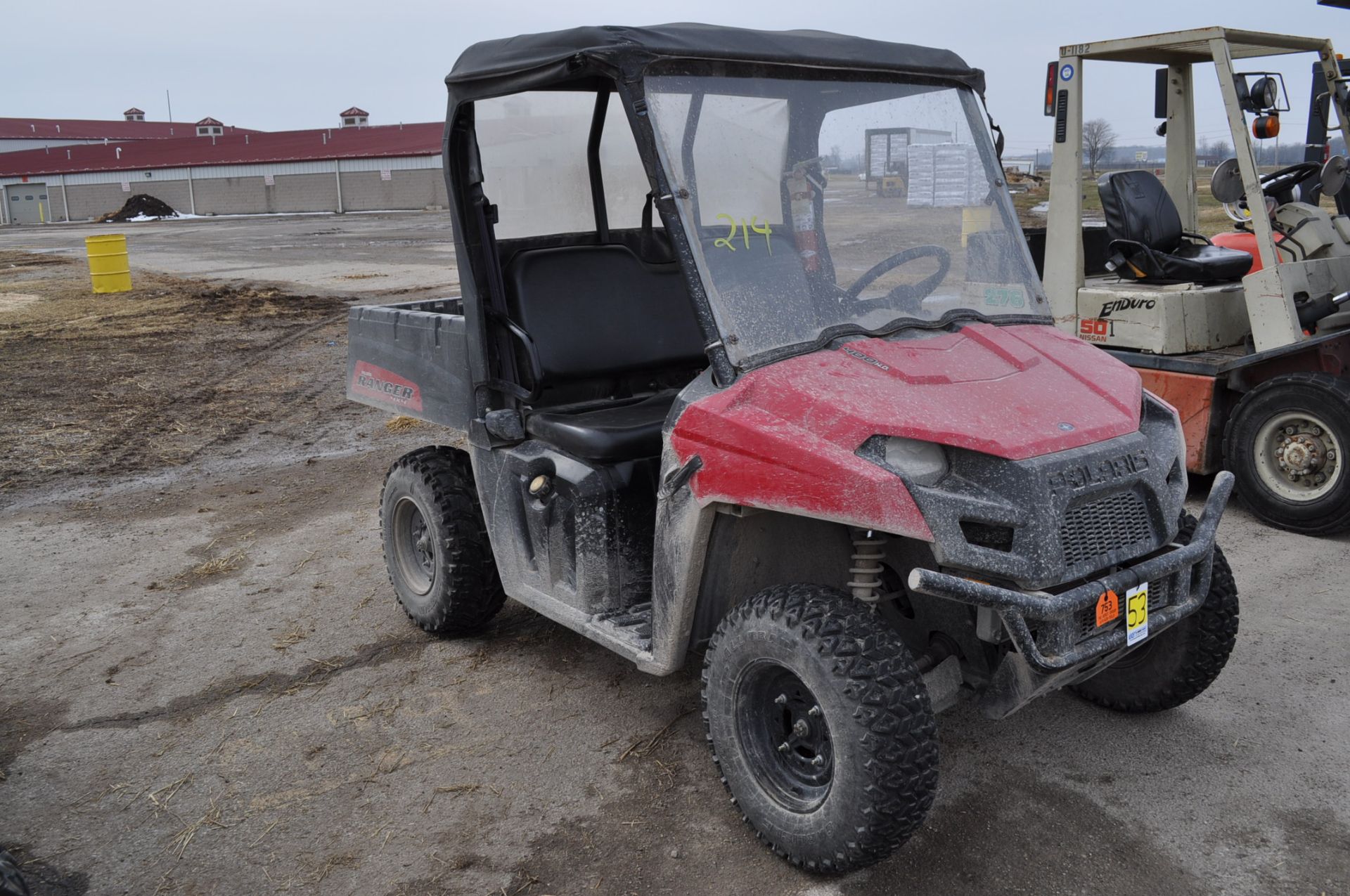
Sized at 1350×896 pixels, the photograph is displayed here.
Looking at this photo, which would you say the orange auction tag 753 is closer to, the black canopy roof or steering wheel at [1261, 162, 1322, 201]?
the black canopy roof

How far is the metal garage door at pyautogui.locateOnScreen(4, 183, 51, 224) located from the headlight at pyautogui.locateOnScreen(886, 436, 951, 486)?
5771cm

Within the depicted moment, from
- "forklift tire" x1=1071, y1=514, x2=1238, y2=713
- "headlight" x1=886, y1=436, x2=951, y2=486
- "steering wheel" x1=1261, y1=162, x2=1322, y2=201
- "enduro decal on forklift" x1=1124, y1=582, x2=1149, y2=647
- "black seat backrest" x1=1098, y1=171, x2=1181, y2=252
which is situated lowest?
"forklift tire" x1=1071, y1=514, x2=1238, y2=713

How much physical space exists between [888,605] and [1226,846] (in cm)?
113

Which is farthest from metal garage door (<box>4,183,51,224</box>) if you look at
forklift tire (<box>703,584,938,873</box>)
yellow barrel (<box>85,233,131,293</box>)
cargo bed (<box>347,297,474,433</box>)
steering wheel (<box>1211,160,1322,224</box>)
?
forklift tire (<box>703,584,938,873</box>)

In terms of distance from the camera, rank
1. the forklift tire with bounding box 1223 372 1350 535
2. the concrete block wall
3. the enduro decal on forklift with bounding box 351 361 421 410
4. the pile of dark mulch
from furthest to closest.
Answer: the pile of dark mulch → the concrete block wall → the forklift tire with bounding box 1223 372 1350 535 → the enduro decal on forklift with bounding box 351 361 421 410

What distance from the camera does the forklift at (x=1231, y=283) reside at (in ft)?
19.2

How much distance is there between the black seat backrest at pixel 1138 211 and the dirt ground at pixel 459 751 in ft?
5.31

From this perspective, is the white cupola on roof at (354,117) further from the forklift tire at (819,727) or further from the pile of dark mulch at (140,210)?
the forklift tire at (819,727)

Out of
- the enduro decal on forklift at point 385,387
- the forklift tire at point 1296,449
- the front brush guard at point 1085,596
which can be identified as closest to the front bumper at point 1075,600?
the front brush guard at point 1085,596

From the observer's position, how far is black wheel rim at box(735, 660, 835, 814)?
3.11m

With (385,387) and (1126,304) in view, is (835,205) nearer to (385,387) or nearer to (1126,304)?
(385,387)

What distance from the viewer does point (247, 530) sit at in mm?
6277

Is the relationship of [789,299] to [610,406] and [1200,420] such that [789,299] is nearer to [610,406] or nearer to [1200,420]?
[610,406]

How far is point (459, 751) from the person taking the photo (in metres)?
3.89
